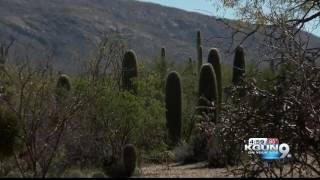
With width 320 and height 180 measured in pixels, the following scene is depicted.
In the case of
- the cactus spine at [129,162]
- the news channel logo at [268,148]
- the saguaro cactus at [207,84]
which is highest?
the news channel logo at [268,148]

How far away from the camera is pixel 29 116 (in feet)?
48.1

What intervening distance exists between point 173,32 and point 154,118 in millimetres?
103168

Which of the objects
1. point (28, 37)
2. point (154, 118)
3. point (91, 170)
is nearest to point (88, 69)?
point (154, 118)

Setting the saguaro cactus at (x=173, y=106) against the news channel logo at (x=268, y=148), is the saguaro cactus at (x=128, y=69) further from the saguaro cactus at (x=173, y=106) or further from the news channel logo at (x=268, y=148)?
the news channel logo at (x=268, y=148)

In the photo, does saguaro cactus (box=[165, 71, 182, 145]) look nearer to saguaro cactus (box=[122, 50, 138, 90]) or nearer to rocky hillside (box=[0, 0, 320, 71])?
saguaro cactus (box=[122, 50, 138, 90])

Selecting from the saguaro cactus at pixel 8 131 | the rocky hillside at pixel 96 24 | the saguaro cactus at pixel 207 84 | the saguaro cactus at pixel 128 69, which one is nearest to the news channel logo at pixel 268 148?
the saguaro cactus at pixel 8 131

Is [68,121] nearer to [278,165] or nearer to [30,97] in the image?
[30,97]

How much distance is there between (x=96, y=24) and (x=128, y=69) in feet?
299

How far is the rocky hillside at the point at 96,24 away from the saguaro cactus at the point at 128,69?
172 ft

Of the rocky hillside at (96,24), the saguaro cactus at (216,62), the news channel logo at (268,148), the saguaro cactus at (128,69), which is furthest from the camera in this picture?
the rocky hillside at (96,24)

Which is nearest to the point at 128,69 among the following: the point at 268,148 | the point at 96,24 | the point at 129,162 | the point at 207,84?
the point at 207,84

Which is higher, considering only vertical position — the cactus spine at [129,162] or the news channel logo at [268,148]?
the news channel logo at [268,148]

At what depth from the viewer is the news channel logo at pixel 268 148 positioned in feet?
29.5

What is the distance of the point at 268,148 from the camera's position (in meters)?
9.20
